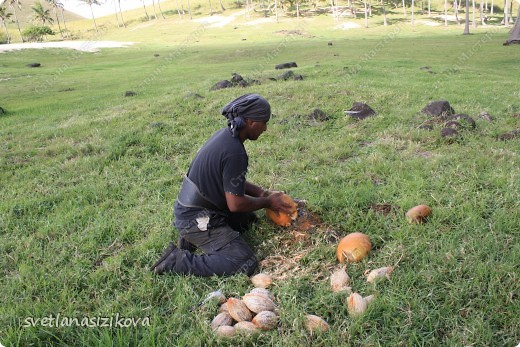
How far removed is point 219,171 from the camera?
4156mm

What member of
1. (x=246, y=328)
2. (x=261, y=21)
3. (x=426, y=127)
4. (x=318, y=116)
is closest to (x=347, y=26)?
(x=261, y=21)

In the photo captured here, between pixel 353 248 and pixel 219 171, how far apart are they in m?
1.58

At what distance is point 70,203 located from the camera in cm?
590

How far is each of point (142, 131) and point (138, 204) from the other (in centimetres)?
382

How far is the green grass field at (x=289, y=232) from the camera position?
3180mm

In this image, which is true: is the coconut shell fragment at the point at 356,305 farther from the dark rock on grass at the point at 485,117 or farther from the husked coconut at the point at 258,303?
the dark rock on grass at the point at 485,117

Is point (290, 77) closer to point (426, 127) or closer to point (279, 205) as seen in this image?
point (426, 127)

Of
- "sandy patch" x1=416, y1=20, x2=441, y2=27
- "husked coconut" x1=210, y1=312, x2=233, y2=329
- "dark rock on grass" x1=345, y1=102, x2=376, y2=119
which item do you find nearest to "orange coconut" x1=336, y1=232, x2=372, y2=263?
"husked coconut" x1=210, y1=312, x2=233, y2=329

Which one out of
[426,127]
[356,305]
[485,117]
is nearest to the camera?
[356,305]

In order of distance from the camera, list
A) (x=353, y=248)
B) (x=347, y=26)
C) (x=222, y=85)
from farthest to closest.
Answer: (x=347, y=26) → (x=222, y=85) → (x=353, y=248)

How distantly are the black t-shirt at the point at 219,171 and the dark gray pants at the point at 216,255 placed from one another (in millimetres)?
202

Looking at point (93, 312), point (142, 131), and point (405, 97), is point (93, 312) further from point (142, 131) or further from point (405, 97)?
point (405, 97)

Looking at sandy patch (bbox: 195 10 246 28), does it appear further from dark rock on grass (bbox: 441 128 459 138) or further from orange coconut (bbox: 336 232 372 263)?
orange coconut (bbox: 336 232 372 263)

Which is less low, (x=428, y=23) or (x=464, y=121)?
(x=428, y=23)
